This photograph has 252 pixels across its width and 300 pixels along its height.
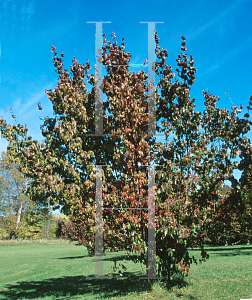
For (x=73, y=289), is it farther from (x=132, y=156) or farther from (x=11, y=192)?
(x=11, y=192)

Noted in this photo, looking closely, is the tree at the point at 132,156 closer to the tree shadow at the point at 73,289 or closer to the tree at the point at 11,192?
the tree shadow at the point at 73,289

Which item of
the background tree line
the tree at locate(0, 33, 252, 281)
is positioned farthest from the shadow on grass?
the background tree line

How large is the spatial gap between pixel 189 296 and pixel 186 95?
16.6ft

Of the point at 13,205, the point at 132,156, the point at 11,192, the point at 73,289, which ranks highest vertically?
the point at 11,192

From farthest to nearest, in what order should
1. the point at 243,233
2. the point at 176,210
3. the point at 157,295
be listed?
1. the point at 243,233
2. the point at 157,295
3. the point at 176,210

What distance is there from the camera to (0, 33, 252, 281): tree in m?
5.91

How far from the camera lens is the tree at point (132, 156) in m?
5.91

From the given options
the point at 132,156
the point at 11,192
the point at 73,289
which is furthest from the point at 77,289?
the point at 11,192

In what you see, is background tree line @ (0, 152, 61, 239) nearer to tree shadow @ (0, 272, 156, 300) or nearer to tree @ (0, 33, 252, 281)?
tree shadow @ (0, 272, 156, 300)

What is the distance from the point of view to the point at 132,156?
6.31 m

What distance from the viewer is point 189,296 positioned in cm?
668

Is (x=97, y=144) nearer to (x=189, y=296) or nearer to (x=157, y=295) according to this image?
(x=157, y=295)

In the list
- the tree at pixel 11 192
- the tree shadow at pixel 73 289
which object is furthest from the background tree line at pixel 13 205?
the tree shadow at pixel 73 289

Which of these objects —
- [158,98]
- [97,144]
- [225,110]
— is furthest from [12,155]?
[225,110]
